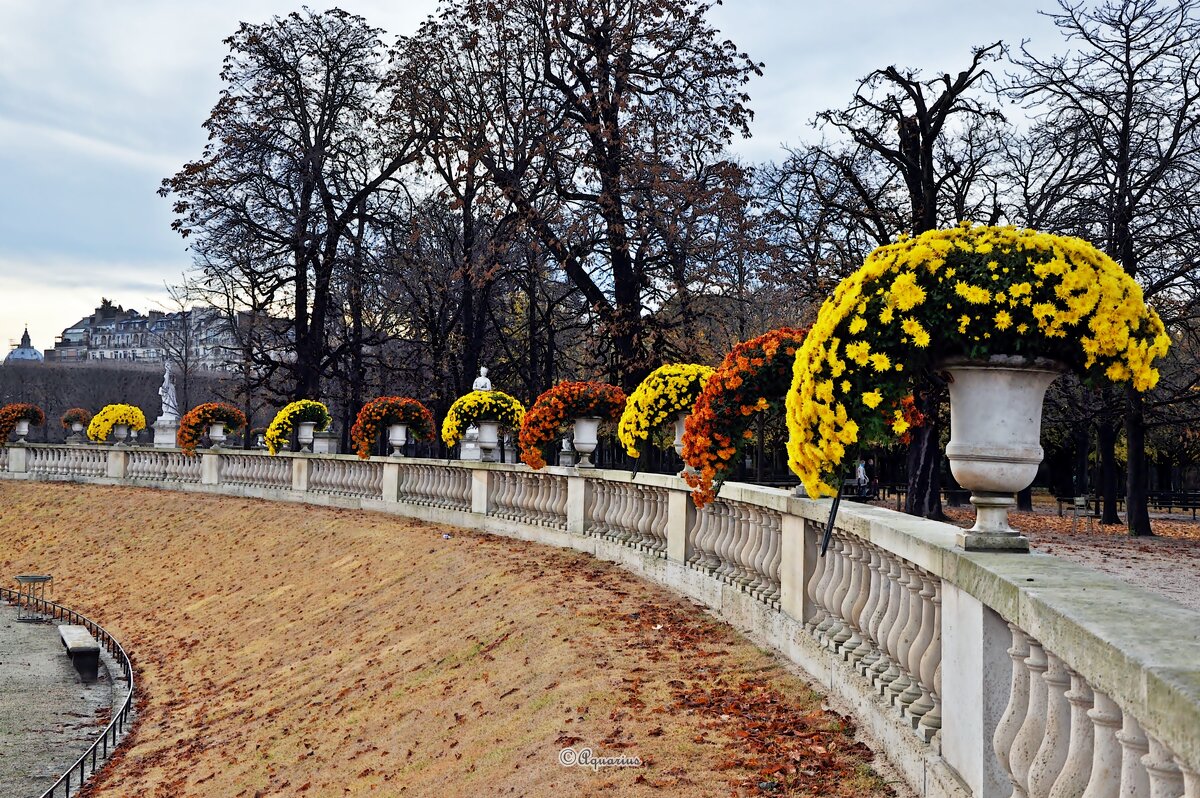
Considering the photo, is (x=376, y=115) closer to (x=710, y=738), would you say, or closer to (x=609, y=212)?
(x=609, y=212)

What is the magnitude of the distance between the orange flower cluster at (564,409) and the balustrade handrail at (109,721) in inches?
251

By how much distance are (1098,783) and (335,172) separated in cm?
3223

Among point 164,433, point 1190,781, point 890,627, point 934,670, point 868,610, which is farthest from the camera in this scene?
point 164,433

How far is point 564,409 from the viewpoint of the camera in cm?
1552

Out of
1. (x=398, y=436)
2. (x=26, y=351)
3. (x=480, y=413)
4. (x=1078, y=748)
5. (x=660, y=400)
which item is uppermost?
(x=26, y=351)

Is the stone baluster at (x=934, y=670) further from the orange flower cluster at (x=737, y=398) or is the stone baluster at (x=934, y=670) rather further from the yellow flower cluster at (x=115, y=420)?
the yellow flower cluster at (x=115, y=420)

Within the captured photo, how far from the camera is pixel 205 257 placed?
3878 centimetres

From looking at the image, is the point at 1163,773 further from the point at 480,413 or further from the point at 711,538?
the point at 480,413

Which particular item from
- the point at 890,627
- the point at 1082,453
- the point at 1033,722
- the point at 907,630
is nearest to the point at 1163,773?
the point at 1033,722

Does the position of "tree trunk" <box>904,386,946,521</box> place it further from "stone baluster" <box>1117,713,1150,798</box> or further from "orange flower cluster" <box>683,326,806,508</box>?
"stone baluster" <box>1117,713,1150,798</box>

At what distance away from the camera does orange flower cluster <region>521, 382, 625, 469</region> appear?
1546cm

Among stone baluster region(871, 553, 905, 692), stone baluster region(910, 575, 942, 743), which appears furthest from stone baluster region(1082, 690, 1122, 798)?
stone baluster region(871, 553, 905, 692)

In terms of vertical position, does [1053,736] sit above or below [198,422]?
below

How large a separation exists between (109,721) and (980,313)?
12.6 metres
